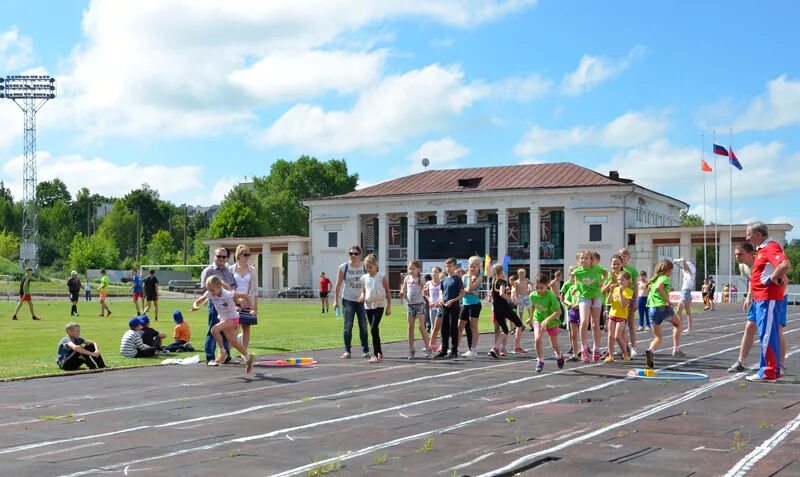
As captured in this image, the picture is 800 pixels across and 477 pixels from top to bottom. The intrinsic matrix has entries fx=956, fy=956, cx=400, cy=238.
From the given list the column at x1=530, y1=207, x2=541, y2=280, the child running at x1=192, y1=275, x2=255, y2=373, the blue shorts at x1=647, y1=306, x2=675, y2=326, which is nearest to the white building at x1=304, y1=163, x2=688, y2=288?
the column at x1=530, y1=207, x2=541, y2=280

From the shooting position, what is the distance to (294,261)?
86.1 metres

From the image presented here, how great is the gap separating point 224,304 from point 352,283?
8.40 feet

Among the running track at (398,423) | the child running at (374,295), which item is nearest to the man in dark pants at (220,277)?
the running track at (398,423)

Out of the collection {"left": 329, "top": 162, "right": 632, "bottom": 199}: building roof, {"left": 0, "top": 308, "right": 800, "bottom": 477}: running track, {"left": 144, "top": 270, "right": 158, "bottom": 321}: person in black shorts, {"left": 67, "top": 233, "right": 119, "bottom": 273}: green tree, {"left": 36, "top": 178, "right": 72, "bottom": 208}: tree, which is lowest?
{"left": 0, "top": 308, "right": 800, "bottom": 477}: running track

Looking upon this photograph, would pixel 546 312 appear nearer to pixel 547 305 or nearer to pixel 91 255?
pixel 547 305

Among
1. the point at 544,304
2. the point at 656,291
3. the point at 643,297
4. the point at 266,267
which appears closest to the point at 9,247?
the point at 266,267

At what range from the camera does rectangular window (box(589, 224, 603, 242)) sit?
236ft

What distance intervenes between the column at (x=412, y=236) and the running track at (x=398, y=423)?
64968 mm

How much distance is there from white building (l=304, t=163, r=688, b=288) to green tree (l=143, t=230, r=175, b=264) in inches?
1875

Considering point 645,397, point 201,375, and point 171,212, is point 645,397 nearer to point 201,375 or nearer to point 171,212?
point 201,375

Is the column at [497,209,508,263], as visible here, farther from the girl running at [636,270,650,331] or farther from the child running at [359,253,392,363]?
the child running at [359,253,392,363]

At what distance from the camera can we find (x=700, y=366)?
15047mm

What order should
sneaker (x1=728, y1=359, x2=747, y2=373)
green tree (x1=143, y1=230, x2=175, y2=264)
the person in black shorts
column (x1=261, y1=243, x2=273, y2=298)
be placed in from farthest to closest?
green tree (x1=143, y1=230, x2=175, y2=264)
column (x1=261, y1=243, x2=273, y2=298)
the person in black shorts
sneaker (x1=728, y1=359, x2=747, y2=373)

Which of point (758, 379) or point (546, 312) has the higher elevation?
point (546, 312)
